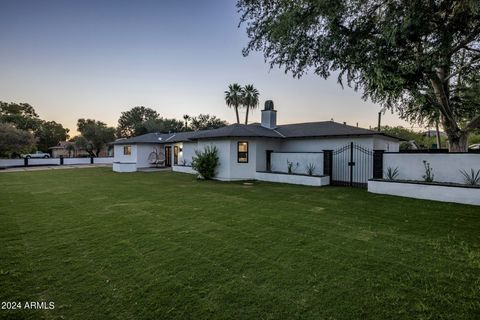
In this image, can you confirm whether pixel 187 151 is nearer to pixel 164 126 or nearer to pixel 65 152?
pixel 164 126

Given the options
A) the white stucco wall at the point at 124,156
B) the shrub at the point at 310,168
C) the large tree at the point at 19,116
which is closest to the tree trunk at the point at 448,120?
the shrub at the point at 310,168

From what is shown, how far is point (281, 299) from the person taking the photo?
276 cm

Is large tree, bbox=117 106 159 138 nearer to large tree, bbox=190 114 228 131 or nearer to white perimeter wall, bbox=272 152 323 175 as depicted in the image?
large tree, bbox=190 114 228 131

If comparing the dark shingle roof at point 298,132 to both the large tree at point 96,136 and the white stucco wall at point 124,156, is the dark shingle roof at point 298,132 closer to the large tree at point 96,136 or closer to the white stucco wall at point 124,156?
the white stucco wall at point 124,156

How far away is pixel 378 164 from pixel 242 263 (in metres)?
10.1

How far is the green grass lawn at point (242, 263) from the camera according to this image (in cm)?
262

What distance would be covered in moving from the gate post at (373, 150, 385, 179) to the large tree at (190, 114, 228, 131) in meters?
36.6

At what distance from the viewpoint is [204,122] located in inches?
1850

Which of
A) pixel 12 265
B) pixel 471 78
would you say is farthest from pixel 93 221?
pixel 471 78

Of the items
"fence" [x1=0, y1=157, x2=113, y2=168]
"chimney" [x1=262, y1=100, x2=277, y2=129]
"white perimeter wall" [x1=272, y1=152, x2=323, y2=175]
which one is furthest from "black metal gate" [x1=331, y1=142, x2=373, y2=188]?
"fence" [x1=0, y1=157, x2=113, y2=168]

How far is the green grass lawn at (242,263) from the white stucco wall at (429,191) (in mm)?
992

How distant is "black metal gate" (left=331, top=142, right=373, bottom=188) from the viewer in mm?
12211

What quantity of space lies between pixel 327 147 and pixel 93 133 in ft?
119

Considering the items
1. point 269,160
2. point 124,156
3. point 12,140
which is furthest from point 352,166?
point 12,140
